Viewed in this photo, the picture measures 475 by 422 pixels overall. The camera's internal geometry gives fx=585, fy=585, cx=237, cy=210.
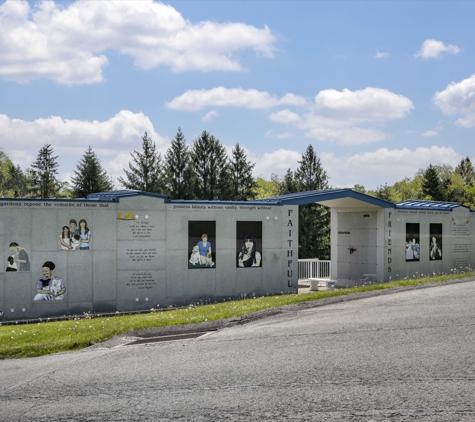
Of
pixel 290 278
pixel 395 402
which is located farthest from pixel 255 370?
pixel 290 278

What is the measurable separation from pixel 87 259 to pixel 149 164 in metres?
44.4

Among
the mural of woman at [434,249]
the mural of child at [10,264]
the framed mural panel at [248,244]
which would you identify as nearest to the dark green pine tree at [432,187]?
the mural of woman at [434,249]

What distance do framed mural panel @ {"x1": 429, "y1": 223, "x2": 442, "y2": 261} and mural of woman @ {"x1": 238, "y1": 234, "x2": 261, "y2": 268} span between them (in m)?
9.62

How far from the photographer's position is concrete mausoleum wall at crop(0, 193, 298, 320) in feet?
59.8

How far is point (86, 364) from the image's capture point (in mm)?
9883

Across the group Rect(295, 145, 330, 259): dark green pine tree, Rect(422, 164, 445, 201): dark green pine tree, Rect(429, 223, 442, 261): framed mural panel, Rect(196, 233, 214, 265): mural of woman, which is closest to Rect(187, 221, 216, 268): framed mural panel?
Rect(196, 233, 214, 265): mural of woman

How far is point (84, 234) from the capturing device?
18.9 m

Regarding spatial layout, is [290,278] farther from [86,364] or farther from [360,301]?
[86,364]

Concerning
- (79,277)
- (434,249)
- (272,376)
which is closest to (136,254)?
(79,277)

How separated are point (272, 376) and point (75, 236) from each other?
12111 millimetres

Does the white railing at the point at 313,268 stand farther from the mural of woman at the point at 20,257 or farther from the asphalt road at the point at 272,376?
the asphalt road at the point at 272,376

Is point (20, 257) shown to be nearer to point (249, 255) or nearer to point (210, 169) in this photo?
point (249, 255)

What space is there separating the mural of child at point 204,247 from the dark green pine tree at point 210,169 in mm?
43043

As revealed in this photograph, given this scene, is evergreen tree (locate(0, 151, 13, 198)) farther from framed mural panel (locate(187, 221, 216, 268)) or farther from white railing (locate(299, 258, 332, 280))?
framed mural panel (locate(187, 221, 216, 268))
